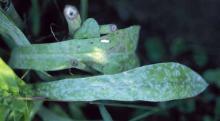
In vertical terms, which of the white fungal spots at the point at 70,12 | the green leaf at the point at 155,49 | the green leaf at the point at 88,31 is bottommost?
the green leaf at the point at 155,49

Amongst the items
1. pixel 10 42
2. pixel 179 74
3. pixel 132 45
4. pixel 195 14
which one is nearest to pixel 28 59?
pixel 10 42

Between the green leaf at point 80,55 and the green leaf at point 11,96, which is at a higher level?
the green leaf at point 80,55

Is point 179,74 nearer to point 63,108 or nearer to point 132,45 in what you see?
point 132,45

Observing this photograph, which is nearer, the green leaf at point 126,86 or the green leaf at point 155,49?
the green leaf at point 126,86

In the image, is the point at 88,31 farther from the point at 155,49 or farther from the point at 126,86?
the point at 155,49

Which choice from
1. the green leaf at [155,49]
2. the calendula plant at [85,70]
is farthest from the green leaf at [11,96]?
the green leaf at [155,49]

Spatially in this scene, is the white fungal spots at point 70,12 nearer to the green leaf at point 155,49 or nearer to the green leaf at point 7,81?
the green leaf at point 7,81

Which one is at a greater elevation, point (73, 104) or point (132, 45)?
point (132, 45)
